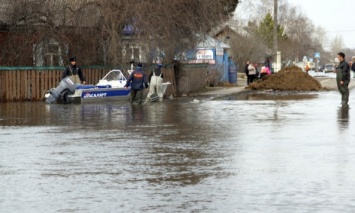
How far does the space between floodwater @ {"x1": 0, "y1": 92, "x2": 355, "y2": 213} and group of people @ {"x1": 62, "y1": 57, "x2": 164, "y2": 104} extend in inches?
276

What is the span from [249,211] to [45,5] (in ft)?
87.0

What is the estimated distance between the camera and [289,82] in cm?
4425

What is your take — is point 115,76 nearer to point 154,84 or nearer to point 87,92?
point 154,84

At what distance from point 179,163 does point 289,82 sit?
104ft

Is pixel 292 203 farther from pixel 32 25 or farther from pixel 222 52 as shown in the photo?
pixel 222 52

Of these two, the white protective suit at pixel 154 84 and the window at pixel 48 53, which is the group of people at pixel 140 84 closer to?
the white protective suit at pixel 154 84

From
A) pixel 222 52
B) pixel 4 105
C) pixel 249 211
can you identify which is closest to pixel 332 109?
pixel 4 105

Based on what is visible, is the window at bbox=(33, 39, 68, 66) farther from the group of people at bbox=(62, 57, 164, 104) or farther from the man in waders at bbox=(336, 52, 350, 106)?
the man in waders at bbox=(336, 52, 350, 106)

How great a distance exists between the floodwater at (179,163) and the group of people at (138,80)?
701cm

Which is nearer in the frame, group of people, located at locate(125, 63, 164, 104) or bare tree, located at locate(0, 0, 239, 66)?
group of people, located at locate(125, 63, 164, 104)

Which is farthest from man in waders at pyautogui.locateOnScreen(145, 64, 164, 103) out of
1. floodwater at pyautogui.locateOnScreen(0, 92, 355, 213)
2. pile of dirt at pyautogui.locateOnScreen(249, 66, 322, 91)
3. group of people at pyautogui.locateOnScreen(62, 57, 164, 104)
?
pile of dirt at pyautogui.locateOnScreen(249, 66, 322, 91)

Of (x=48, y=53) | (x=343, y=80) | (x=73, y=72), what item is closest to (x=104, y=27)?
Result: (x=48, y=53)

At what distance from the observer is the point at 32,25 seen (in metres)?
33.9

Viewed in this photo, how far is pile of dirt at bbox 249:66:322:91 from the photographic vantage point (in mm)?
43500
